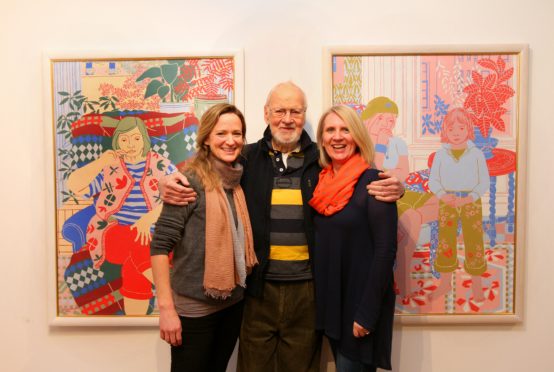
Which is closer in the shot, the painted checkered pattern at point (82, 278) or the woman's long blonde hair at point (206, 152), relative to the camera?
the woman's long blonde hair at point (206, 152)

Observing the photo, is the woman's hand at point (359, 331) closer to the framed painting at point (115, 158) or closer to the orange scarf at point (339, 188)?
the orange scarf at point (339, 188)

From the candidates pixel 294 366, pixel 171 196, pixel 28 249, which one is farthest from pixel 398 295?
pixel 28 249

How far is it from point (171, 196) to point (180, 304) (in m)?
0.42

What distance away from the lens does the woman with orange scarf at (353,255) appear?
1308 millimetres

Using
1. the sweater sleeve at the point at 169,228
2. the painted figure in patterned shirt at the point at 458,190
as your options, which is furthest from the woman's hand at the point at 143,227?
the painted figure in patterned shirt at the point at 458,190

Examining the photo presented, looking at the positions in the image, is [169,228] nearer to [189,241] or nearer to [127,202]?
[189,241]

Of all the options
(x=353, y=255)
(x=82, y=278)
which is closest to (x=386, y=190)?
(x=353, y=255)

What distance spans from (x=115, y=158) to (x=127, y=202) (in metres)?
0.24

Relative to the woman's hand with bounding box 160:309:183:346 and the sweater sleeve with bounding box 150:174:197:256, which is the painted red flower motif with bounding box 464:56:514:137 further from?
the woman's hand with bounding box 160:309:183:346

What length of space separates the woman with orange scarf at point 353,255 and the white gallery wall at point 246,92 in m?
0.47

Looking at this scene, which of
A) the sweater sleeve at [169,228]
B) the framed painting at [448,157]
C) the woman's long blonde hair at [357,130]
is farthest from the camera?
the framed painting at [448,157]

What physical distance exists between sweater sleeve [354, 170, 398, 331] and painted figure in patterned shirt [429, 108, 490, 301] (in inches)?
25.4

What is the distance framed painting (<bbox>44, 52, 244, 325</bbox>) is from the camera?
1.80 meters

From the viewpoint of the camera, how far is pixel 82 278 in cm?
186
